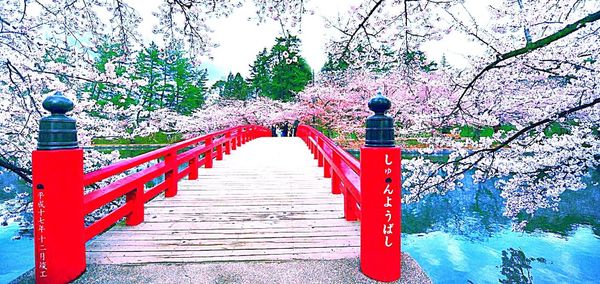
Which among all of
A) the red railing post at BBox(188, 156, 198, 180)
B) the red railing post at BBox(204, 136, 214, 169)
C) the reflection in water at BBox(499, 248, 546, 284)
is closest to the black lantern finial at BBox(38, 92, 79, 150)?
the red railing post at BBox(188, 156, 198, 180)

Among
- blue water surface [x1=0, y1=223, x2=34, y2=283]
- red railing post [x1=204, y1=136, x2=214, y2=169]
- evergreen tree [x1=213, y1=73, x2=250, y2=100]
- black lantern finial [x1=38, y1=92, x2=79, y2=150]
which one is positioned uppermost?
evergreen tree [x1=213, y1=73, x2=250, y2=100]

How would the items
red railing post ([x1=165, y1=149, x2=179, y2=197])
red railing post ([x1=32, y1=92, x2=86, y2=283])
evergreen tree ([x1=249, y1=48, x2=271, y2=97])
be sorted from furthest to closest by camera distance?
1. evergreen tree ([x1=249, y1=48, x2=271, y2=97])
2. red railing post ([x1=165, y1=149, x2=179, y2=197])
3. red railing post ([x1=32, y1=92, x2=86, y2=283])

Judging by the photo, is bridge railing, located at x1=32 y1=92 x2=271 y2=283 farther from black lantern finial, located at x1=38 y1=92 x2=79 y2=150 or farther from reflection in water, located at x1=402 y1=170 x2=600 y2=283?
reflection in water, located at x1=402 y1=170 x2=600 y2=283

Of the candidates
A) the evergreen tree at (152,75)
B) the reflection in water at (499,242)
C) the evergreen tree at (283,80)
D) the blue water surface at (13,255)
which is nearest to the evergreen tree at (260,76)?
the evergreen tree at (283,80)

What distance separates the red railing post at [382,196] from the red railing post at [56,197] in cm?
182

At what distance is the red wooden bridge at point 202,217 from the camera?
197 centimetres

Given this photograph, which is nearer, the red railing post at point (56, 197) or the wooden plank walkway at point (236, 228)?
the red railing post at point (56, 197)

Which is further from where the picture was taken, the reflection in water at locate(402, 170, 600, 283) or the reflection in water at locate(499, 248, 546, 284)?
the reflection in water at locate(402, 170, 600, 283)

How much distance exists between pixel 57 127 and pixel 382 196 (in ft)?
6.55

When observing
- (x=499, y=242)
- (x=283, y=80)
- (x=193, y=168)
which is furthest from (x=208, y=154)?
(x=283, y=80)

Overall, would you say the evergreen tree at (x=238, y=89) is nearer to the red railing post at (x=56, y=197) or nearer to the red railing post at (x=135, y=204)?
the red railing post at (x=135, y=204)

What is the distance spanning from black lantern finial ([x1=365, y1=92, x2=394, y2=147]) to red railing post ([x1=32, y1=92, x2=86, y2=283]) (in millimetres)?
1862

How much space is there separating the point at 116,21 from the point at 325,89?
17650mm

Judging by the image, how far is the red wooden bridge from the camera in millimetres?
1972
